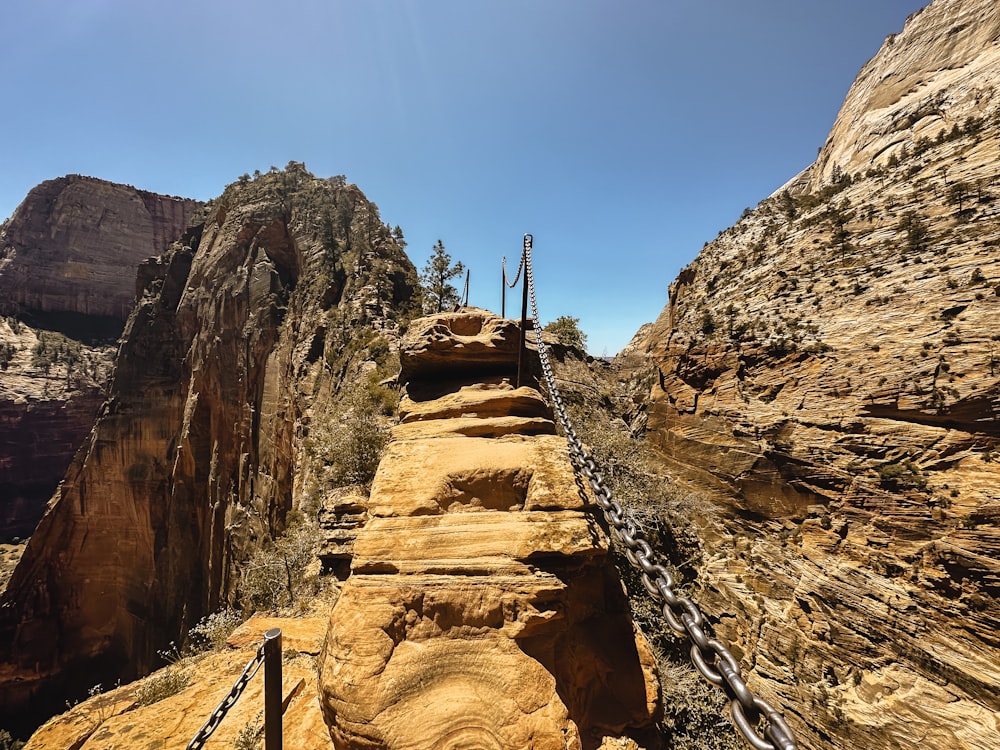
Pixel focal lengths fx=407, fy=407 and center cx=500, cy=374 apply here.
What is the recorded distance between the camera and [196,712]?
5.18 m

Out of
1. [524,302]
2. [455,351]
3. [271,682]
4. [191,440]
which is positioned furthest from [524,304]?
[191,440]

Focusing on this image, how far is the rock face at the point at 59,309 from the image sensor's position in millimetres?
43500

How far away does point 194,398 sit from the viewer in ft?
93.1

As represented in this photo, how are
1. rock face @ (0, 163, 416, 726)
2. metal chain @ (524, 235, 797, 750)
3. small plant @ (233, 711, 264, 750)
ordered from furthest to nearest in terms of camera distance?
rock face @ (0, 163, 416, 726) → small plant @ (233, 711, 264, 750) → metal chain @ (524, 235, 797, 750)

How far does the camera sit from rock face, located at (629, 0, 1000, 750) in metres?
8.29

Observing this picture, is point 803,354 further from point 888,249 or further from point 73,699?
point 73,699

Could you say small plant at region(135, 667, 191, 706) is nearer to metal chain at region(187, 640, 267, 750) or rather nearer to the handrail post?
metal chain at region(187, 640, 267, 750)

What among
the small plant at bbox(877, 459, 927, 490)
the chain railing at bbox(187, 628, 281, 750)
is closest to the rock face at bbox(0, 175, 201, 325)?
the chain railing at bbox(187, 628, 281, 750)

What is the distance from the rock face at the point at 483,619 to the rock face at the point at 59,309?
196ft

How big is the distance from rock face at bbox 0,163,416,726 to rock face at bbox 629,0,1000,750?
1722cm

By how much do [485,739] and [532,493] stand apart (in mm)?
2442

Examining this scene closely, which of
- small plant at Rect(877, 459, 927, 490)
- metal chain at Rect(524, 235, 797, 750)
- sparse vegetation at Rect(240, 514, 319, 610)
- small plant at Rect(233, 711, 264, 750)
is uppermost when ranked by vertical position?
metal chain at Rect(524, 235, 797, 750)

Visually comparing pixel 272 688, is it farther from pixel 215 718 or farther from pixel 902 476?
pixel 902 476

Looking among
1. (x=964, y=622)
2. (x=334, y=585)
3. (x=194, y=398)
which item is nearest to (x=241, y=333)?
(x=194, y=398)
